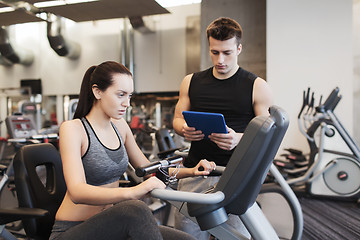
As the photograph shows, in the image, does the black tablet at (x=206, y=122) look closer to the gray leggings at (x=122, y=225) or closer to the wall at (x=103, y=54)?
the gray leggings at (x=122, y=225)

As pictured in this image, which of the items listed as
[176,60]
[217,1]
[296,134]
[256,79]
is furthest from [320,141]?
[176,60]

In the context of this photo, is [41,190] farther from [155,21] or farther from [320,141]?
[155,21]

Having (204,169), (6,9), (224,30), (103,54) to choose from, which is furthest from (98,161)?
(103,54)

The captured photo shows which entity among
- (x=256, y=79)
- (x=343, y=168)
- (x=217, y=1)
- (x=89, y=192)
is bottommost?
(x=343, y=168)

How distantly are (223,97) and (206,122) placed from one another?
292 mm

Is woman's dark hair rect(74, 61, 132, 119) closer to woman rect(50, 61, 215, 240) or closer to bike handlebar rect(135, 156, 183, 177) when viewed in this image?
woman rect(50, 61, 215, 240)

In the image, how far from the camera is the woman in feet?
3.20

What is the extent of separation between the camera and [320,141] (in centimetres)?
401

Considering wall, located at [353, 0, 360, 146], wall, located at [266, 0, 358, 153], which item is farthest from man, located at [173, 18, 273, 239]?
wall, located at [353, 0, 360, 146]

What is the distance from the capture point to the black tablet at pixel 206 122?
118 centimetres

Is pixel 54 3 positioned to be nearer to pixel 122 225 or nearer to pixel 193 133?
pixel 193 133

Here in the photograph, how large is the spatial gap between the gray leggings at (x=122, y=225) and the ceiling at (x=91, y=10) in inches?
97.1

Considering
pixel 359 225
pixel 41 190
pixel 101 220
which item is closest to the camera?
pixel 101 220

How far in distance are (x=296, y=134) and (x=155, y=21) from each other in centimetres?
549
